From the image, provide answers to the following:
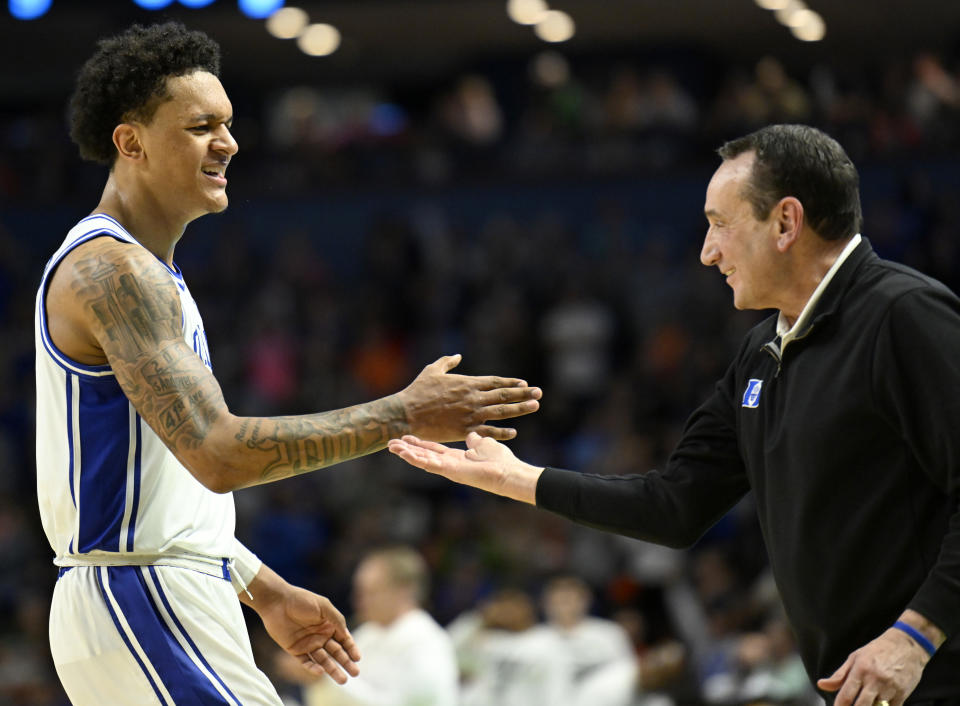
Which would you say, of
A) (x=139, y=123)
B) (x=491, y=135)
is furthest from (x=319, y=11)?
(x=139, y=123)

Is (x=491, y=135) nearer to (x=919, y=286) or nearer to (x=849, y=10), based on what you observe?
(x=849, y=10)

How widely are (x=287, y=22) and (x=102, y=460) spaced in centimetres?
1106

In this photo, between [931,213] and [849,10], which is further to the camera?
[849,10]

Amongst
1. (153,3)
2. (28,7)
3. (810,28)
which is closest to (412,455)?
(153,3)

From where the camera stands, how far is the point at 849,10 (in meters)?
13.4

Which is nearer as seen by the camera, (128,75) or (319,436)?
(319,436)

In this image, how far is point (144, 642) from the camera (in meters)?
3.03

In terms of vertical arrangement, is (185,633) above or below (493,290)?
below

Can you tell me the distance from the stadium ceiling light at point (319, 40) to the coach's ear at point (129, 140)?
10.7 meters

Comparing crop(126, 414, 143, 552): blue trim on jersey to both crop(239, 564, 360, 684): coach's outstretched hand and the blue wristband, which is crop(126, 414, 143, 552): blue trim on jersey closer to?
crop(239, 564, 360, 684): coach's outstretched hand

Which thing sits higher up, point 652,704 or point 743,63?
point 743,63

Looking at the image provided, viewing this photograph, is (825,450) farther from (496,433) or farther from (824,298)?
(496,433)

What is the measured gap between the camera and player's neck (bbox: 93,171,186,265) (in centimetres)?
331

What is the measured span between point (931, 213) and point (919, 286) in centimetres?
890
